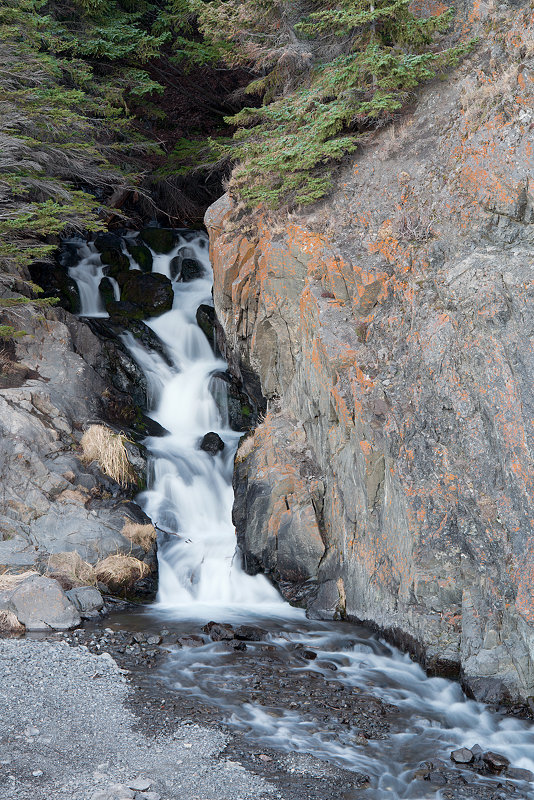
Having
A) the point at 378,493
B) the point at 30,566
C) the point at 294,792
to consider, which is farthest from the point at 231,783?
the point at 30,566

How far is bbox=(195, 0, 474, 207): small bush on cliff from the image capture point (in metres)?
10.7

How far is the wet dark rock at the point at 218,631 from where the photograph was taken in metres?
8.84

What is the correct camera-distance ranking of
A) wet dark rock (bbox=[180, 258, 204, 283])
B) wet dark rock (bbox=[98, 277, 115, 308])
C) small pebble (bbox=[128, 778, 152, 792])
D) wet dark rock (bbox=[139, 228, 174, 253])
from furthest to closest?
1. wet dark rock (bbox=[139, 228, 174, 253])
2. wet dark rock (bbox=[180, 258, 204, 283])
3. wet dark rock (bbox=[98, 277, 115, 308])
4. small pebble (bbox=[128, 778, 152, 792])

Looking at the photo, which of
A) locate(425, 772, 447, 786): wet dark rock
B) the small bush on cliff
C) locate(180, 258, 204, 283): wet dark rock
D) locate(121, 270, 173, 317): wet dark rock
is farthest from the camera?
locate(180, 258, 204, 283): wet dark rock

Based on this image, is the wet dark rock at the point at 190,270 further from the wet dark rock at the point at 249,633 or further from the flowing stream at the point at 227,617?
the wet dark rock at the point at 249,633

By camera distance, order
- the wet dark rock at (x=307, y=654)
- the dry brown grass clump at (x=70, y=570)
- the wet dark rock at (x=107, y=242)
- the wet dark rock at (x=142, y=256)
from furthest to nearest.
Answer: the wet dark rock at (x=107, y=242) → the wet dark rock at (x=142, y=256) → the dry brown grass clump at (x=70, y=570) → the wet dark rock at (x=307, y=654)

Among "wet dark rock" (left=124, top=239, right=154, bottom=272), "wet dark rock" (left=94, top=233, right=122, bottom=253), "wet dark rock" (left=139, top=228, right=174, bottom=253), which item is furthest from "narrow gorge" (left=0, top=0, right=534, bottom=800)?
"wet dark rock" (left=139, top=228, right=174, bottom=253)

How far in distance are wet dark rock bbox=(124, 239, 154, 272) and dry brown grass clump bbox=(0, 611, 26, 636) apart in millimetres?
11456

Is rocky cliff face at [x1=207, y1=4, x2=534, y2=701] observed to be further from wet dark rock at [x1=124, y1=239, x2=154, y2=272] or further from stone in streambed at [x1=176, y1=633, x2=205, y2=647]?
wet dark rock at [x1=124, y1=239, x2=154, y2=272]

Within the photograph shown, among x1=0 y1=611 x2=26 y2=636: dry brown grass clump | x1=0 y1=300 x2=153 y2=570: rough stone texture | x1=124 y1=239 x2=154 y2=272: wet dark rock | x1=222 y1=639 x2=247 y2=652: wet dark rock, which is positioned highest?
x1=124 y1=239 x2=154 y2=272: wet dark rock

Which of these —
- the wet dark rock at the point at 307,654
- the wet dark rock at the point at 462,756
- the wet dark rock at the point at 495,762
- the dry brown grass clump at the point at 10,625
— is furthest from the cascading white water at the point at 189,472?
the wet dark rock at the point at 495,762

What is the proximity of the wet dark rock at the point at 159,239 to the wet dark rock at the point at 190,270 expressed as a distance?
1.07 m

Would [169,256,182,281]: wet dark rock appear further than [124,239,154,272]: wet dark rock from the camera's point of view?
No

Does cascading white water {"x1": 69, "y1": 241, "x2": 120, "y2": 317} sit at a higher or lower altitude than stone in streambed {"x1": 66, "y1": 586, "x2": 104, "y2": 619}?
higher
